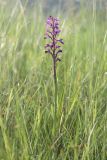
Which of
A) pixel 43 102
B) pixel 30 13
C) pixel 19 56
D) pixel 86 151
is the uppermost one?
pixel 30 13

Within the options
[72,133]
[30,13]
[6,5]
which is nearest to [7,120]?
[72,133]

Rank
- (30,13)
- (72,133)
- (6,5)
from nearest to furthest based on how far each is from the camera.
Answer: (72,133) < (6,5) < (30,13)

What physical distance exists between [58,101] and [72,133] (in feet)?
0.42

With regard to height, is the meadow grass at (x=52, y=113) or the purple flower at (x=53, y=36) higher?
the purple flower at (x=53, y=36)

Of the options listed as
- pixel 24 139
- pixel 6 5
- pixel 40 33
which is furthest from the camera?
pixel 6 5

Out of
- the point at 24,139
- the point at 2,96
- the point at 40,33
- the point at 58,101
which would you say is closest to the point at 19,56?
the point at 40,33

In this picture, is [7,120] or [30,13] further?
[30,13]

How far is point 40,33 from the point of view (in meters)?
2.71

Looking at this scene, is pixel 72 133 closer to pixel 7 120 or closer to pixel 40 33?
pixel 7 120

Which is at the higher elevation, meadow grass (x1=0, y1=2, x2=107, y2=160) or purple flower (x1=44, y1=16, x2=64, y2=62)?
purple flower (x1=44, y1=16, x2=64, y2=62)

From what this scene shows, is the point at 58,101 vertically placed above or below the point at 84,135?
above

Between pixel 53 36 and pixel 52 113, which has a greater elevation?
pixel 53 36

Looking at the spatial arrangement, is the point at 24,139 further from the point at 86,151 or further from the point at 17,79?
the point at 17,79

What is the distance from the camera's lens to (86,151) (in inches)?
58.0
